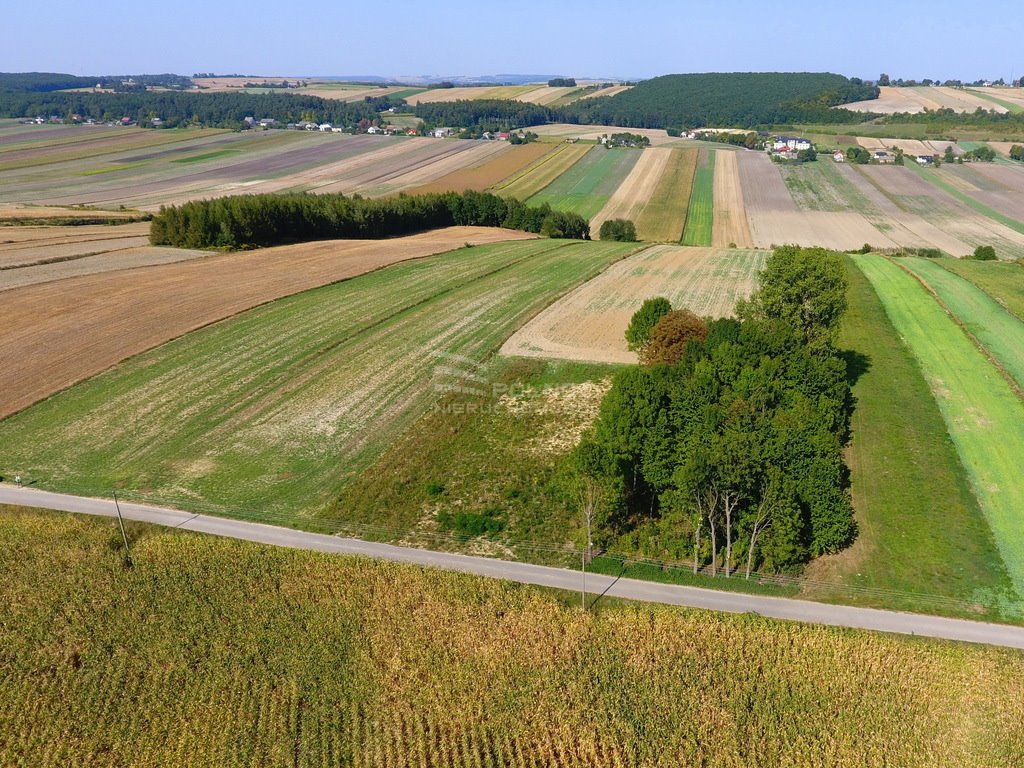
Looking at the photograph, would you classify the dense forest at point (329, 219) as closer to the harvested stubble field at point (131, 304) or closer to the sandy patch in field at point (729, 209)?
the harvested stubble field at point (131, 304)

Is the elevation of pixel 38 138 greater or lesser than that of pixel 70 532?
greater

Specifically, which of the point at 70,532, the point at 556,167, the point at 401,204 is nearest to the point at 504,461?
the point at 70,532

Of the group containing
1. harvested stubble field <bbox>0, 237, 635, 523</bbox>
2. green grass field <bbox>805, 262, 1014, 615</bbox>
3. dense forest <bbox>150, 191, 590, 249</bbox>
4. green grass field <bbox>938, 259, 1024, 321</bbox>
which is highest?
dense forest <bbox>150, 191, 590, 249</bbox>

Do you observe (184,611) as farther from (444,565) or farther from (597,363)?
(597,363)

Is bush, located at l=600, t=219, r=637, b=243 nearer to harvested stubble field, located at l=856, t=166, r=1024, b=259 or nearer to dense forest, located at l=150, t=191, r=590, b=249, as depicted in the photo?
dense forest, located at l=150, t=191, r=590, b=249

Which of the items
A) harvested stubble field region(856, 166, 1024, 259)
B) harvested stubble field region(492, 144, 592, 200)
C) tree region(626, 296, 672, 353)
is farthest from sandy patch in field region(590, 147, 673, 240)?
tree region(626, 296, 672, 353)

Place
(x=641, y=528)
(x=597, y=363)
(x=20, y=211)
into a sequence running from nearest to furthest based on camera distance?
1. (x=641, y=528)
2. (x=597, y=363)
3. (x=20, y=211)

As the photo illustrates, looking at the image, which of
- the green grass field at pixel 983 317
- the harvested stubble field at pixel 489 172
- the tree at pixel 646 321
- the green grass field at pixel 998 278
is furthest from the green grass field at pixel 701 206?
the tree at pixel 646 321
